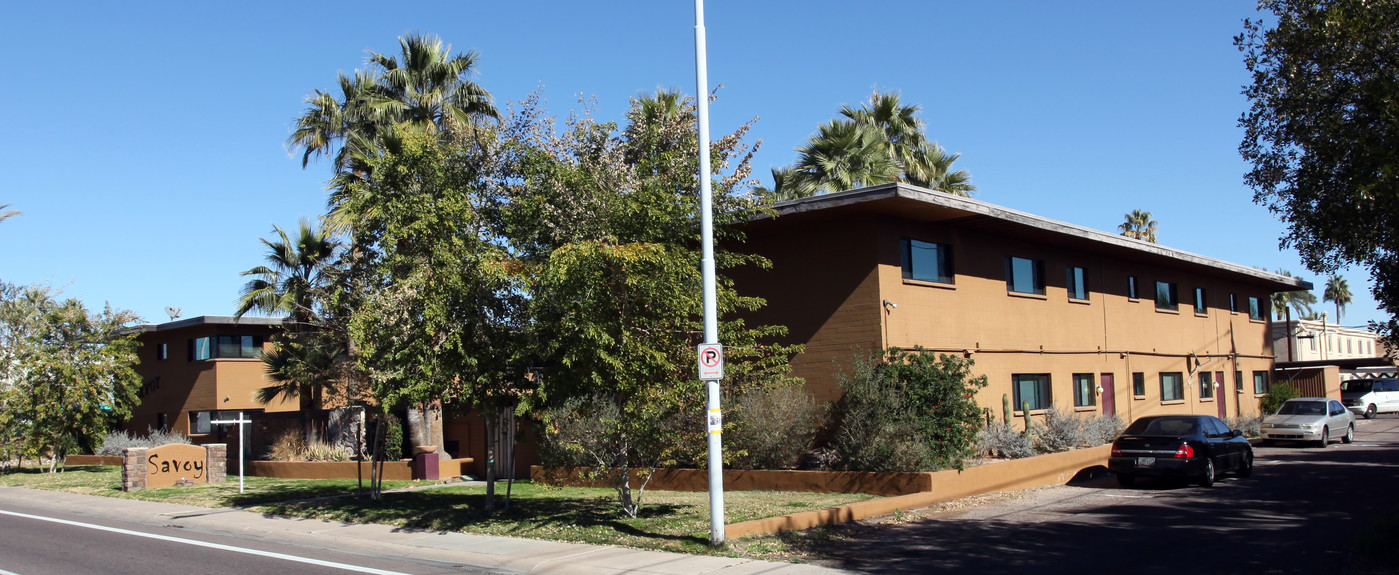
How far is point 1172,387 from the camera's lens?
29578 millimetres

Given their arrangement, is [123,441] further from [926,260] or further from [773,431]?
[926,260]

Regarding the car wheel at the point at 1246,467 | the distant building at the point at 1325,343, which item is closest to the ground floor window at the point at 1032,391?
the car wheel at the point at 1246,467

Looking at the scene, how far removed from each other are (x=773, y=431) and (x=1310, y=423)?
18887 mm

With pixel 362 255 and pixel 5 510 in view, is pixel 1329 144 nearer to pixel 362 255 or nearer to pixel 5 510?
pixel 362 255

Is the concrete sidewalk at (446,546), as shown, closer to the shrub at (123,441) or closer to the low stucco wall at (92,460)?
the shrub at (123,441)

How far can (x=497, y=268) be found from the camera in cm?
1327

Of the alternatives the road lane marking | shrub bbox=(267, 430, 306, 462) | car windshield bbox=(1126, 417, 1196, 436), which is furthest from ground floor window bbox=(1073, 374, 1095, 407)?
shrub bbox=(267, 430, 306, 462)

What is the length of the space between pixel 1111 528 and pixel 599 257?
7762 mm

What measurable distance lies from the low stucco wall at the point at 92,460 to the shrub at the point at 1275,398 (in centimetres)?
3902

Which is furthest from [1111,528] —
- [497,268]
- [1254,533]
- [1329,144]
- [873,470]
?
[497,268]

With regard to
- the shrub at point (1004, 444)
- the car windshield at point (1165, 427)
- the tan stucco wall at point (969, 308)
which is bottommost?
the shrub at point (1004, 444)

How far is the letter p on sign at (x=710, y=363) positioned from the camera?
1134 cm

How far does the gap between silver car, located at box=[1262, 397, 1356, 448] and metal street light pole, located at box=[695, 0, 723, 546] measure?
23379mm

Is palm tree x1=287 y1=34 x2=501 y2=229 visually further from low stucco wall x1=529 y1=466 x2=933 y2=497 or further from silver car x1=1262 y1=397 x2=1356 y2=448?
silver car x1=1262 y1=397 x2=1356 y2=448
